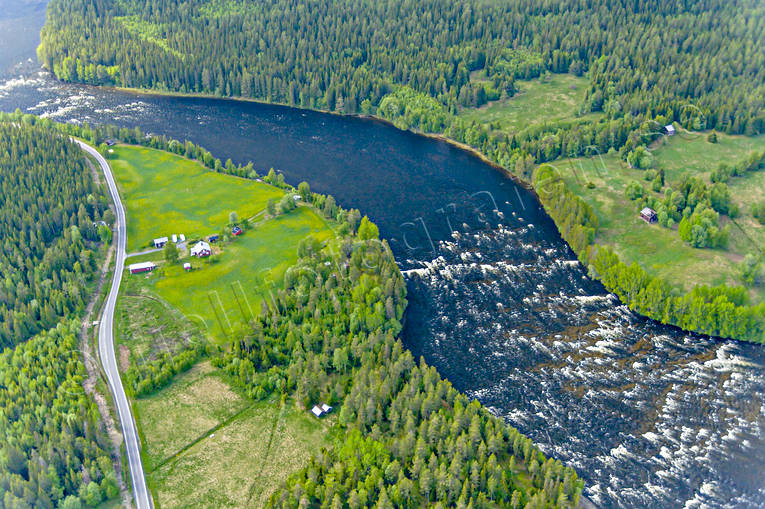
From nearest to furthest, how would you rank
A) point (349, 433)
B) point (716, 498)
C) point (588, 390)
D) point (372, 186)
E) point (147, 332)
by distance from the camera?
1. point (716, 498)
2. point (349, 433)
3. point (588, 390)
4. point (147, 332)
5. point (372, 186)

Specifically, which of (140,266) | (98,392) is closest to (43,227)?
(140,266)

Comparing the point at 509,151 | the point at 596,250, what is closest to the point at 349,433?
the point at 596,250

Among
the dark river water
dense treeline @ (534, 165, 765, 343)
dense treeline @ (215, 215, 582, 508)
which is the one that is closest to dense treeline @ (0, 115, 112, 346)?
dense treeline @ (215, 215, 582, 508)

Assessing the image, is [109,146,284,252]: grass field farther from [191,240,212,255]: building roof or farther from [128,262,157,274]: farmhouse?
[128,262,157,274]: farmhouse

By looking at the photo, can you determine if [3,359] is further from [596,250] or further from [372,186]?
[596,250]

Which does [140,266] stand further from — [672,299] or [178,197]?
[672,299]

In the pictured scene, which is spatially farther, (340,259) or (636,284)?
(340,259)
